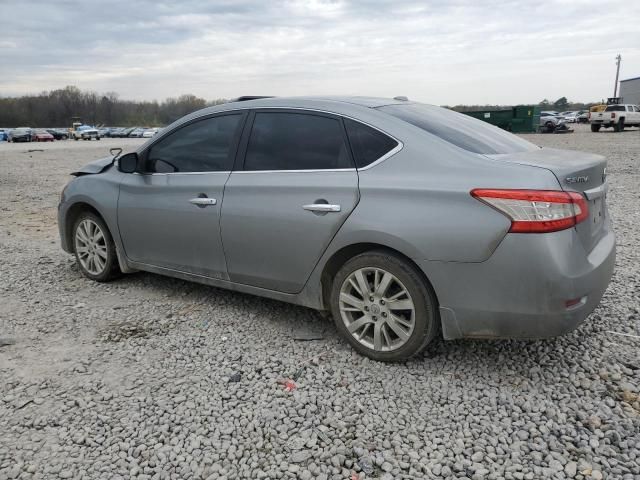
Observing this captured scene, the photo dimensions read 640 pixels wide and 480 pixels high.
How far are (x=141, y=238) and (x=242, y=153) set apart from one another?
1.32 m

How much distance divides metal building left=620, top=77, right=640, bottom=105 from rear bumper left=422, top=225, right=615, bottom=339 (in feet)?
265

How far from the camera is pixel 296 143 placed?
3738 millimetres

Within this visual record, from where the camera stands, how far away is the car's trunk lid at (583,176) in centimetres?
295

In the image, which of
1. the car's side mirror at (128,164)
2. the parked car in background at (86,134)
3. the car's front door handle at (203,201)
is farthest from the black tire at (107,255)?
the parked car in background at (86,134)

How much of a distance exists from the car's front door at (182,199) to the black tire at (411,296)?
1.25 m

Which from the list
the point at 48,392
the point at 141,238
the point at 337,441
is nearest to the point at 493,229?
the point at 337,441

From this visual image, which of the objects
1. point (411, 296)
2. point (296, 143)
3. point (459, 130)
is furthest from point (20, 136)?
point (411, 296)

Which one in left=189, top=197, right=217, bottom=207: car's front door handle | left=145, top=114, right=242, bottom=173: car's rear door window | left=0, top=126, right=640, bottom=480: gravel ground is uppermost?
left=145, top=114, right=242, bottom=173: car's rear door window

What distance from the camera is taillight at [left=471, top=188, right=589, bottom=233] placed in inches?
110

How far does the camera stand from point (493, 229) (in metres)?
2.87

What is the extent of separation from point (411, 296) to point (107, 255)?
3.12 metres

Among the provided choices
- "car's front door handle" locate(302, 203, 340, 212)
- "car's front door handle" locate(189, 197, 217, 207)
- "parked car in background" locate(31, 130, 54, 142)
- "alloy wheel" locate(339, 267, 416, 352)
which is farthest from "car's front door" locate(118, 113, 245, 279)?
"parked car in background" locate(31, 130, 54, 142)

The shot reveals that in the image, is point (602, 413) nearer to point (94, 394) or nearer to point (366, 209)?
point (366, 209)

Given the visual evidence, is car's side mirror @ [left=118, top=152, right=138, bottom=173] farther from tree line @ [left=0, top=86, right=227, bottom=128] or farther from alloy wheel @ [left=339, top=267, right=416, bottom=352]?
tree line @ [left=0, top=86, right=227, bottom=128]
